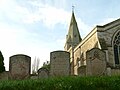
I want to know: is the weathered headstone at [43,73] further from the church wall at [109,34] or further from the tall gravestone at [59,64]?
the church wall at [109,34]

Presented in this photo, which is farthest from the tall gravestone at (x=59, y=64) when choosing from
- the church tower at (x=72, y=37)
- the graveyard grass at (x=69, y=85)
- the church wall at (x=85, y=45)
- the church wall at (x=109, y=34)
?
the church tower at (x=72, y=37)

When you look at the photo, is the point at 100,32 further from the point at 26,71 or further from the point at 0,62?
the point at 26,71

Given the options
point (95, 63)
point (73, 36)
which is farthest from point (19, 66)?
point (73, 36)

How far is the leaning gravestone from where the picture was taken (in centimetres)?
1532

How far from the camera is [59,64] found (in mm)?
15234

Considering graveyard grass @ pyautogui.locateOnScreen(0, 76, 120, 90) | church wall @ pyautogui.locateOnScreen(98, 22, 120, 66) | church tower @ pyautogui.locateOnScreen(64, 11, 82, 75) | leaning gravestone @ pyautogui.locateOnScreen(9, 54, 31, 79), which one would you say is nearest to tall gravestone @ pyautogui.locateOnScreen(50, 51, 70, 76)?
leaning gravestone @ pyautogui.locateOnScreen(9, 54, 31, 79)

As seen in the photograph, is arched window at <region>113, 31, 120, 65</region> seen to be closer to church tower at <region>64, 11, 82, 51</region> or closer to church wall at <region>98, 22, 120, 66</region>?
church wall at <region>98, 22, 120, 66</region>

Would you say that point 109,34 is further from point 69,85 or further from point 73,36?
point 69,85

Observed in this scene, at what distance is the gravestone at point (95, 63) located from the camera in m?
14.9

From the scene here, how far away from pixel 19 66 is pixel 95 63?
458 cm

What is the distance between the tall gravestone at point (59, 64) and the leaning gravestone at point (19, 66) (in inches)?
59.7

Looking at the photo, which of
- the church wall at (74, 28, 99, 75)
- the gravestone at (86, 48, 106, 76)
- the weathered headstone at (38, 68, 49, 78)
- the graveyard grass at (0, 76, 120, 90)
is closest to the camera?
the graveyard grass at (0, 76, 120, 90)

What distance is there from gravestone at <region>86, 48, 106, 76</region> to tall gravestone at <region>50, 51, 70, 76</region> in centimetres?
126

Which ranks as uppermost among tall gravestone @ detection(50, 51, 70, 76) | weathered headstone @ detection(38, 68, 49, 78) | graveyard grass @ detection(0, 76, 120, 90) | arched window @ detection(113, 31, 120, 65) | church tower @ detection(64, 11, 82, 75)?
church tower @ detection(64, 11, 82, 75)
